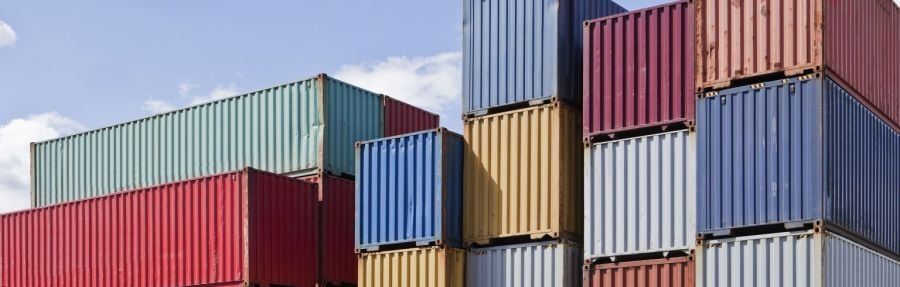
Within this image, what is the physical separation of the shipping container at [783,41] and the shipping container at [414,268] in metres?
6.95

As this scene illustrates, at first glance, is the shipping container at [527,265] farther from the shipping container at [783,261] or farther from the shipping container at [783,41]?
the shipping container at [783,41]

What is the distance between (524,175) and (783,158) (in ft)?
20.1

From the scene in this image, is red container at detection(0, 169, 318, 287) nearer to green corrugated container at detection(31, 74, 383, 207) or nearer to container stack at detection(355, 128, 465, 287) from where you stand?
green corrugated container at detection(31, 74, 383, 207)

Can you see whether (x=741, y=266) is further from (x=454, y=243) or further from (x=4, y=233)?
(x=4, y=233)

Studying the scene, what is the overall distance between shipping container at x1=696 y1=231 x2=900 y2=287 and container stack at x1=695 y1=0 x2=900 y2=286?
0.02 metres

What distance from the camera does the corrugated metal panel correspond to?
28.4 meters

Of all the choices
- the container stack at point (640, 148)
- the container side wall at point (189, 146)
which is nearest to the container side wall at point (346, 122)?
the container side wall at point (189, 146)

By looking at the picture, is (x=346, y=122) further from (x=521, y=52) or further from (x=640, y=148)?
(x=640, y=148)

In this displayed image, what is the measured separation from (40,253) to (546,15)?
54.8 ft

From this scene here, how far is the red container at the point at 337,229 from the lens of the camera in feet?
121

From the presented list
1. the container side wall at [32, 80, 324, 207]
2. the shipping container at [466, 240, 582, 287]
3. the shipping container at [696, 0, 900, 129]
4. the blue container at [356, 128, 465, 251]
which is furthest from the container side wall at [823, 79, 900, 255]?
the container side wall at [32, 80, 324, 207]

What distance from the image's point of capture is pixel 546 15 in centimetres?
3130

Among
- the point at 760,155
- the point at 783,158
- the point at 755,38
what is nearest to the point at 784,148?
the point at 783,158

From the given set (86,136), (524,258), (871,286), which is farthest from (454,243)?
(86,136)
